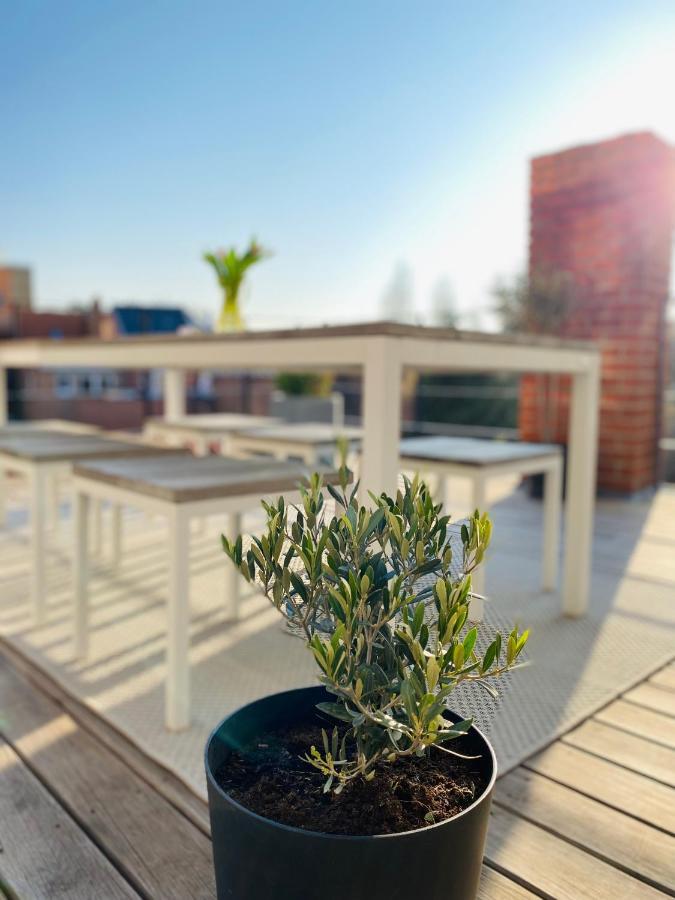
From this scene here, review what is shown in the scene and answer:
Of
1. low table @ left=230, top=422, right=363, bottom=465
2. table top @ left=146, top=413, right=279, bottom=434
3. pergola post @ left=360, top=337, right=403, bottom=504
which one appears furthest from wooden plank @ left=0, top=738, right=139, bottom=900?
table top @ left=146, top=413, right=279, bottom=434

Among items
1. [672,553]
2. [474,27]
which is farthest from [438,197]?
[672,553]

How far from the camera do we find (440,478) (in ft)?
7.97

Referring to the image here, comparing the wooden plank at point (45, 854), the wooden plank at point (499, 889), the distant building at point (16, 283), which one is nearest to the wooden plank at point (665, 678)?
the wooden plank at point (499, 889)

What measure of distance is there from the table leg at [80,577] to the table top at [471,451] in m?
0.93

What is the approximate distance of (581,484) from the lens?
211 centimetres

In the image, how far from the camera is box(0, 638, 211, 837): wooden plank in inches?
45.4

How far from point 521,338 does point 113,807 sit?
129cm

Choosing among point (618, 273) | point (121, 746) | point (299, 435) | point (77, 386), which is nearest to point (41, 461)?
point (121, 746)

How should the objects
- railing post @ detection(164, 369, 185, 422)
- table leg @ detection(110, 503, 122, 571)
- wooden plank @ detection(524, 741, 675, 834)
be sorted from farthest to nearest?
railing post @ detection(164, 369, 185, 422)
table leg @ detection(110, 503, 122, 571)
wooden plank @ detection(524, 741, 675, 834)

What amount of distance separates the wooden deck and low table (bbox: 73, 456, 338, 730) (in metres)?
0.17

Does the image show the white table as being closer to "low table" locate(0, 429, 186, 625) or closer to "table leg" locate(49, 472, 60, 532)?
"table leg" locate(49, 472, 60, 532)

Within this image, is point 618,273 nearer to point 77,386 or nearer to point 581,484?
point 581,484

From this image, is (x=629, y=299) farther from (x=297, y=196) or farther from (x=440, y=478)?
(x=297, y=196)

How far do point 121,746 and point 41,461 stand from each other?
2.98ft
